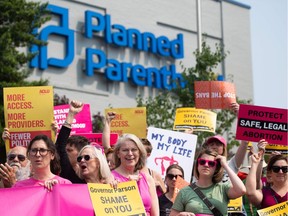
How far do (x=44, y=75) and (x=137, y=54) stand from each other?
293 inches

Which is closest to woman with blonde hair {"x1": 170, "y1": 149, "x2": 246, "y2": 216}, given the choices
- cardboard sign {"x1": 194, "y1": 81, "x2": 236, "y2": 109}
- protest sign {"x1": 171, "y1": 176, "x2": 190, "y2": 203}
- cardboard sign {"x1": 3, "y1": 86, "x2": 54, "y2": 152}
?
protest sign {"x1": 171, "y1": 176, "x2": 190, "y2": 203}

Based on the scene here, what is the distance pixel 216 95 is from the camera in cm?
1169

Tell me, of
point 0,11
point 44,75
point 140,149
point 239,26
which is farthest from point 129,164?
point 239,26

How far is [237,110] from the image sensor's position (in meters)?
9.72

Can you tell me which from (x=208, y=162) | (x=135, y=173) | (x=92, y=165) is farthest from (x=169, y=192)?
(x=92, y=165)

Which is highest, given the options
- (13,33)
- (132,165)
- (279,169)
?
(13,33)

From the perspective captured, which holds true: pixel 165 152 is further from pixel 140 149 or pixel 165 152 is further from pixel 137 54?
pixel 137 54

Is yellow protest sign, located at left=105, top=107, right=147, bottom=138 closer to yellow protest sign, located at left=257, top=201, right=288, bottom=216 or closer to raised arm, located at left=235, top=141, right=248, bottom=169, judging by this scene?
raised arm, located at left=235, top=141, right=248, bottom=169

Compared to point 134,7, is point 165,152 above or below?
below

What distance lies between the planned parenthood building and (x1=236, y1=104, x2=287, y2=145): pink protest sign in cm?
2385

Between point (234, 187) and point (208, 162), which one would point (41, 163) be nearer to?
point (208, 162)

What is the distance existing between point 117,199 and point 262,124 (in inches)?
128

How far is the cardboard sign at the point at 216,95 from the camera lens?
11633 millimetres

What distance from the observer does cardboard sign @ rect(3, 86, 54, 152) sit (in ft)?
30.0
